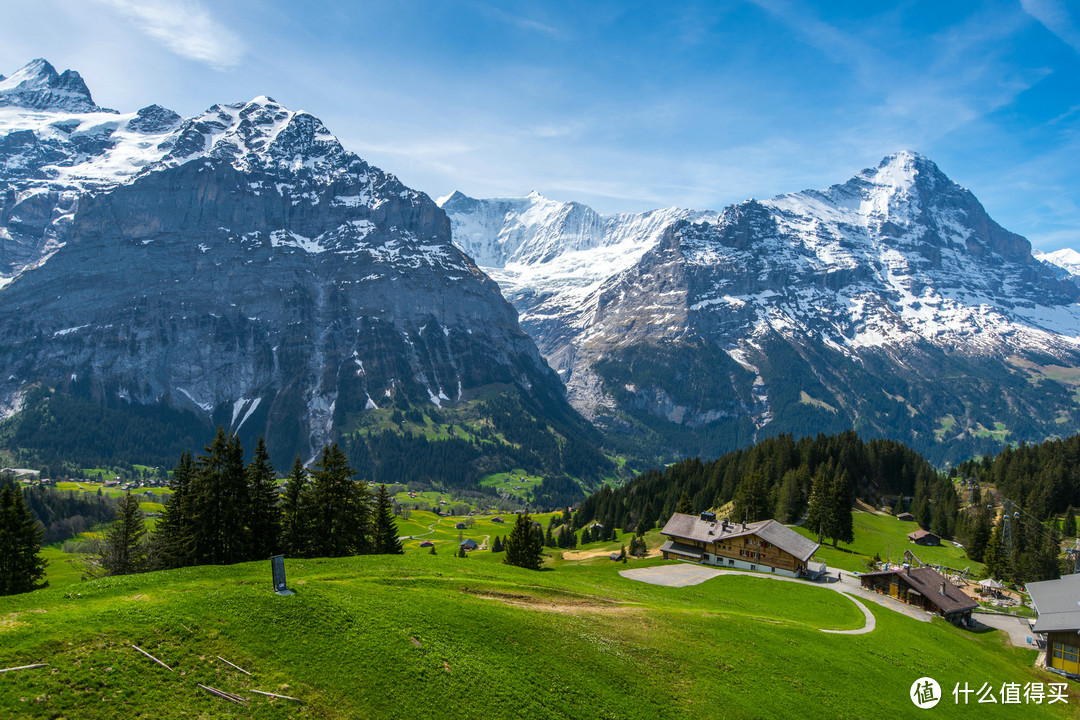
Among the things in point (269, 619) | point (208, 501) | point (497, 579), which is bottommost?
point (497, 579)

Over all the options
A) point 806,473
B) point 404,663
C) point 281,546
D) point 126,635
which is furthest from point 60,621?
point 806,473

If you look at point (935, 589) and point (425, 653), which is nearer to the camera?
point (425, 653)

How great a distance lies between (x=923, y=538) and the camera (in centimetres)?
10975

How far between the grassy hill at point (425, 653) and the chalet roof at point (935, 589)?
615 inches

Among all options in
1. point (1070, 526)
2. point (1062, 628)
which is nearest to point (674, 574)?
point (1062, 628)

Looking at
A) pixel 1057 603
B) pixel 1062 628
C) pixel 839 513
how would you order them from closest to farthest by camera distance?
1. pixel 1062 628
2. pixel 1057 603
3. pixel 839 513

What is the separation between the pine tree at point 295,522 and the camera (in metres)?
54.2

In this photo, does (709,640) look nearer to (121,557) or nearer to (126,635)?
(126,635)

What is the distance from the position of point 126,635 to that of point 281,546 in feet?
89.1

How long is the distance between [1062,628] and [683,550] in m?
44.0

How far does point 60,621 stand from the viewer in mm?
27453

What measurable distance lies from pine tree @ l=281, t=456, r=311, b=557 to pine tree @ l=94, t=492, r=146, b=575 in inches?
542

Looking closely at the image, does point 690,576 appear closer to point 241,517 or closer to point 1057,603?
point 1057,603

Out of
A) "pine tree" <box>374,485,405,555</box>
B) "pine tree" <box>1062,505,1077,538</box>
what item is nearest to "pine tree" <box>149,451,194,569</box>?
"pine tree" <box>374,485,405,555</box>
